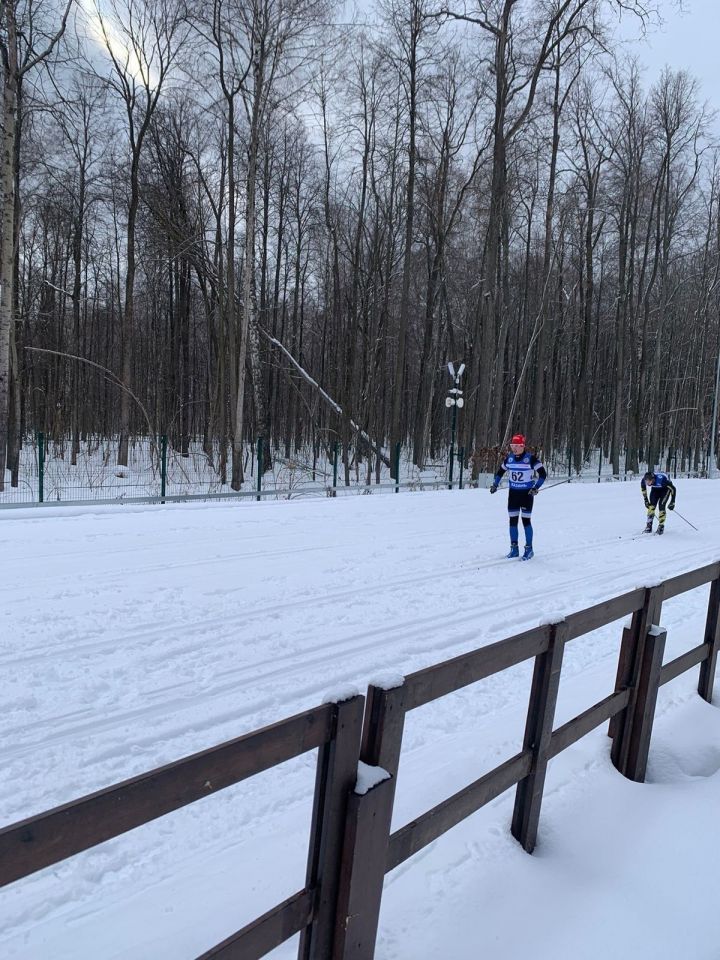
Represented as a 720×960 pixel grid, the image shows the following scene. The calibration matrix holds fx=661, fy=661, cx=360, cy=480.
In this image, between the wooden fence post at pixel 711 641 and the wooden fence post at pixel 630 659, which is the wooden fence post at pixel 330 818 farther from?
the wooden fence post at pixel 711 641

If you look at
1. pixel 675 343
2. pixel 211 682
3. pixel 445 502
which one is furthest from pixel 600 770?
pixel 675 343

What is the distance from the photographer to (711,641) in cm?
538

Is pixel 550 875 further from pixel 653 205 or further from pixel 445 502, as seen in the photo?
pixel 653 205

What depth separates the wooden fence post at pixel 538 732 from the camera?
3156 millimetres

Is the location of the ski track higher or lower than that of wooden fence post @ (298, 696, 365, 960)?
lower

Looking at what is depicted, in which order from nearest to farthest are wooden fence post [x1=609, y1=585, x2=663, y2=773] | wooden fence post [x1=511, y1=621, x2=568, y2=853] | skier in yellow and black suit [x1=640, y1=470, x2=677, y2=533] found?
wooden fence post [x1=511, y1=621, x2=568, y2=853]
wooden fence post [x1=609, y1=585, x2=663, y2=773]
skier in yellow and black suit [x1=640, y1=470, x2=677, y2=533]

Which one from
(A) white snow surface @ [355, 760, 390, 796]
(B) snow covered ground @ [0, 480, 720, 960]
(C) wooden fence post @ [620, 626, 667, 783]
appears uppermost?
(A) white snow surface @ [355, 760, 390, 796]

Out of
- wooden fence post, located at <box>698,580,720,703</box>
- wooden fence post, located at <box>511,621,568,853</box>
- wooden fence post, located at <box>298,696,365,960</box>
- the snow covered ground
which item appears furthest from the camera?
wooden fence post, located at <box>698,580,720,703</box>

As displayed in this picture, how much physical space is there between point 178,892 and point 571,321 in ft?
154

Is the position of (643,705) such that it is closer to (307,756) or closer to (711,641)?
(711,641)

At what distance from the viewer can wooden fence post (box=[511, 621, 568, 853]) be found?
3.16m

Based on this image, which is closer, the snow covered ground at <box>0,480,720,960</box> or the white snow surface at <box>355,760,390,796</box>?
the white snow surface at <box>355,760,390,796</box>

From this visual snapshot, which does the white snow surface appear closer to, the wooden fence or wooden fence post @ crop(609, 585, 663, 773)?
the wooden fence

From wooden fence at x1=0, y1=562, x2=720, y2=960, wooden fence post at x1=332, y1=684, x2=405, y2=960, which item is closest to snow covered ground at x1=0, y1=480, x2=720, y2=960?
wooden fence at x1=0, y1=562, x2=720, y2=960
